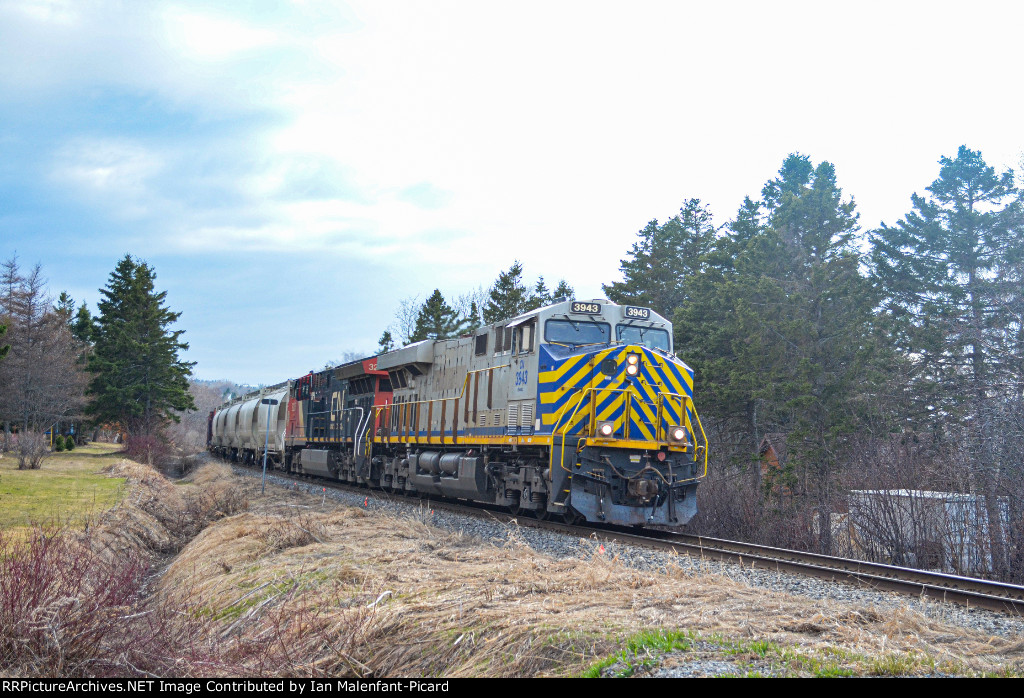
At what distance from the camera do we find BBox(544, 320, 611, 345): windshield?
14016 mm

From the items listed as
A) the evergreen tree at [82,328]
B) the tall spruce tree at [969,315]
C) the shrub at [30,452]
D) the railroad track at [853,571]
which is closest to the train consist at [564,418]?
the railroad track at [853,571]

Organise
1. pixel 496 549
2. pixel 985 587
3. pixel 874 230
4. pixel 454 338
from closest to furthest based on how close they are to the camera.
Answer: pixel 985 587
pixel 496 549
pixel 454 338
pixel 874 230

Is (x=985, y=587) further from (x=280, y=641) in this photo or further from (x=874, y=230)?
(x=874, y=230)

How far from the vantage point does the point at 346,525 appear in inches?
523

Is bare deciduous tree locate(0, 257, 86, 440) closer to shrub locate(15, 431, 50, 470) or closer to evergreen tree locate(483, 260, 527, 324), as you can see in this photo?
shrub locate(15, 431, 50, 470)

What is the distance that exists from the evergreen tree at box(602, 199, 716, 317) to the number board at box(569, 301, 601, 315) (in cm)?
2103

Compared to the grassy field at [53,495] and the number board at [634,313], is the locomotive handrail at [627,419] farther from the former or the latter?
the grassy field at [53,495]

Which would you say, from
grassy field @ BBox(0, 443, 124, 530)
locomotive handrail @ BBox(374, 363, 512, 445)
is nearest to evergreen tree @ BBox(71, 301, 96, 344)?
grassy field @ BBox(0, 443, 124, 530)

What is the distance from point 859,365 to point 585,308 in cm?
1114

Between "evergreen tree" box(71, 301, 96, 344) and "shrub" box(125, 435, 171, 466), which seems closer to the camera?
"shrub" box(125, 435, 171, 466)

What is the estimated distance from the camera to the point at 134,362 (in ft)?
164

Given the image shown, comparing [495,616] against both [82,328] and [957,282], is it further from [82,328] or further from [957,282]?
[82,328]

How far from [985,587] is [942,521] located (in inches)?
146
